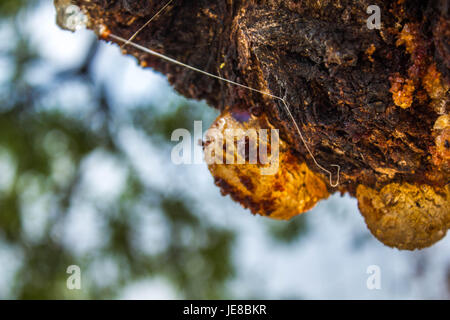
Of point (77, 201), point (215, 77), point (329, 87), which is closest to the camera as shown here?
point (329, 87)

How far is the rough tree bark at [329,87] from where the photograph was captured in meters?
0.26

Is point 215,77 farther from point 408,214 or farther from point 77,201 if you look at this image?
point 77,201

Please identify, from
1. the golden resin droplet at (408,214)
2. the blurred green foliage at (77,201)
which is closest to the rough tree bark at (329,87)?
the golden resin droplet at (408,214)

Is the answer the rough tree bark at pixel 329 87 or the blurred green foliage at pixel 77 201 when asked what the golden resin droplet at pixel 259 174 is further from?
the blurred green foliage at pixel 77 201

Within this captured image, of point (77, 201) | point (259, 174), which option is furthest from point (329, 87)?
point (77, 201)

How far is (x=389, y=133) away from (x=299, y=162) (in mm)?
108

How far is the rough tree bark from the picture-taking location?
0.26 meters

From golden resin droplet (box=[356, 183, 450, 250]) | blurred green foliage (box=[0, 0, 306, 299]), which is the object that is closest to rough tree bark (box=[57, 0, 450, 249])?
golden resin droplet (box=[356, 183, 450, 250])

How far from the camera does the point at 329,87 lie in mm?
284

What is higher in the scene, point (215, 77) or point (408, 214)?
point (215, 77)

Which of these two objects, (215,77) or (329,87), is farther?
(215,77)

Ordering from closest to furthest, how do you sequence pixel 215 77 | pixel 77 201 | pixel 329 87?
pixel 329 87, pixel 215 77, pixel 77 201

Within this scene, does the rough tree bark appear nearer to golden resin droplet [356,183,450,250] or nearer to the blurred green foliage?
golden resin droplet [356,183,450,250]

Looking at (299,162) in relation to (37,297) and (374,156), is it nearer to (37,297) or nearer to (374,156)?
(374,156)
